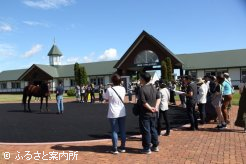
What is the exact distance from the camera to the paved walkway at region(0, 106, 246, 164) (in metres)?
7.33

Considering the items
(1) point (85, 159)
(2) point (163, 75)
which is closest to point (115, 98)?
(1) point (85, 159)

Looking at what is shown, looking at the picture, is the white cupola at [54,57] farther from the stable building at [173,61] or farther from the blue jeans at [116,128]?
the blue jeans at [116,128]

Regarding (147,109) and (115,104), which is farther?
(115,104)

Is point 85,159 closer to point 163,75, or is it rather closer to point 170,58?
point 163,75

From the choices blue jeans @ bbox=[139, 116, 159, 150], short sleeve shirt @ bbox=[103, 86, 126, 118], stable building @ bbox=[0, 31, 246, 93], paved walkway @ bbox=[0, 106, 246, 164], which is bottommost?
paved walkway @ bbox=[0, 106, 246, 164]

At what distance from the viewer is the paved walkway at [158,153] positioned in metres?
7.33

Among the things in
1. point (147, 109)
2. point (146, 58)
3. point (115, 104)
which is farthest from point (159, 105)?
point (146, 58)

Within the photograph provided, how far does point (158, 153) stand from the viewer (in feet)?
25.8

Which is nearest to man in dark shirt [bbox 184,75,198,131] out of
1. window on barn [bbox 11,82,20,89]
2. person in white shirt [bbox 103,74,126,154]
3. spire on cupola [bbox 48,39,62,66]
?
person in white shirt [bbox 103,74,126,154]

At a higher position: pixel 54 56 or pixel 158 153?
pixel 54 56

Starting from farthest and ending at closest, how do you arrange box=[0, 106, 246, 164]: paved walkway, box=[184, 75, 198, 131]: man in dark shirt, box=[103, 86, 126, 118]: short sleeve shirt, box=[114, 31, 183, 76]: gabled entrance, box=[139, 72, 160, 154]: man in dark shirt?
box=[114, 31, 183, 76]: gabled entrance → box=[184, 75, 198, 131]: man in dark shirt → box=[103, 86, 126, 118]: short sleeve shirt → box=[139, 72, 160, 154]: man in dark shirt → box=[0, 106, 246, 164]: paved walkway

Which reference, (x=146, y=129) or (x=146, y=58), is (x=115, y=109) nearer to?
(x=146, y=129)

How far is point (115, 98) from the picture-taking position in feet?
26.0

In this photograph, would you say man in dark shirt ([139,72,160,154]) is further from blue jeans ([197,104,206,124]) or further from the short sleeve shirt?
blue jeans ([197,104,206,124])
